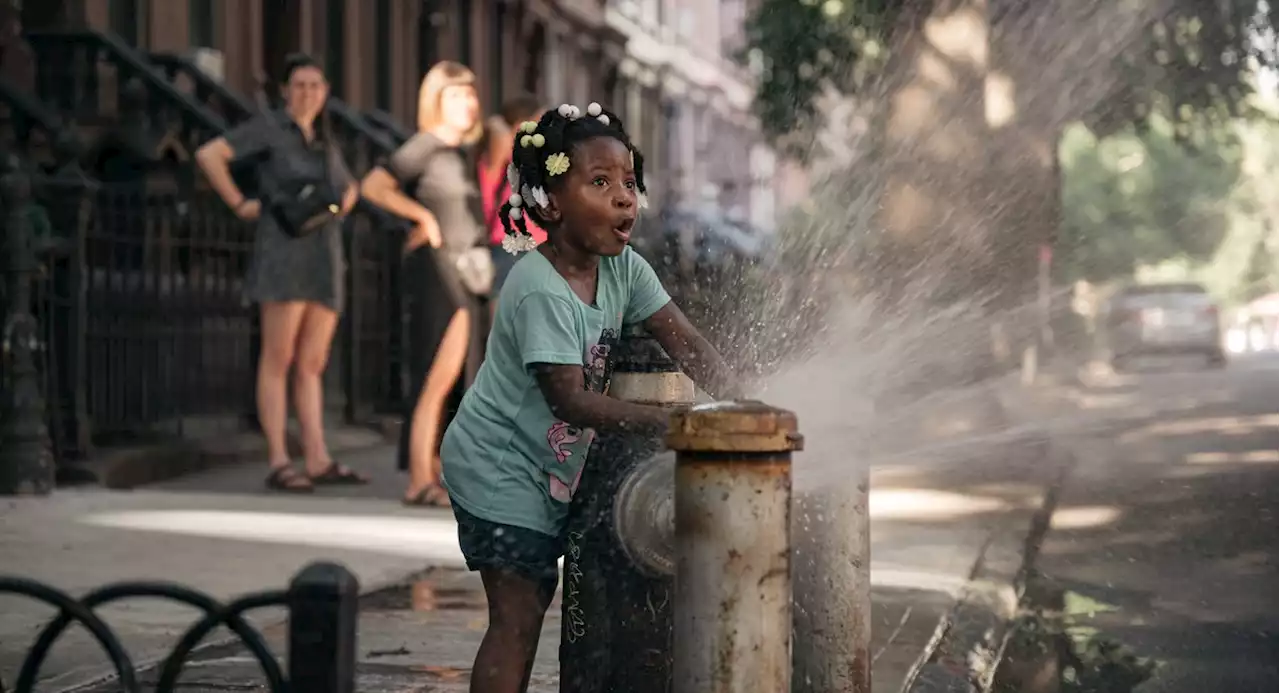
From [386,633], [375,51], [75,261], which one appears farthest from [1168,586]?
[375,51]

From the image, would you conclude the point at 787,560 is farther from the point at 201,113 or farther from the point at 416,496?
the point at 201,113

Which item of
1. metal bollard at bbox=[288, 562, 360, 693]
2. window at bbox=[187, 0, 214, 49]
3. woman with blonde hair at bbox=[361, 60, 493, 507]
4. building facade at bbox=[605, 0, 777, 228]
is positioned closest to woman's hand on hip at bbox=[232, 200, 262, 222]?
woman with blonde hair at bbox=[361, 60, 493, 507]

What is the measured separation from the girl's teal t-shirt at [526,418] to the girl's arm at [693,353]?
171 millimetres

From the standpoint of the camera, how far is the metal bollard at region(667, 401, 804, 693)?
3.86 meters

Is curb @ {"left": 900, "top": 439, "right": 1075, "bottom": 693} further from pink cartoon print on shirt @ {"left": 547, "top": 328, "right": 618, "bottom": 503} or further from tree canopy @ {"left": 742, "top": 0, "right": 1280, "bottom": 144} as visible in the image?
tree canopy @ {"left": 742, "top": 0, "right": 1280, "bottom": 144}

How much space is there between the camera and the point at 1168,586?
8.10 m

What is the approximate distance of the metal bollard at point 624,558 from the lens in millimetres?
4262

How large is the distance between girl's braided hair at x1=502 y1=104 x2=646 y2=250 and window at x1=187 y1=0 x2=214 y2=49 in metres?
14.3

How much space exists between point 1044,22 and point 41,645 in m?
18.3

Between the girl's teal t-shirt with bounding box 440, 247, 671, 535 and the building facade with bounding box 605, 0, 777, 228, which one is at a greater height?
the building facade with bounding box 605, 0, 777, 228

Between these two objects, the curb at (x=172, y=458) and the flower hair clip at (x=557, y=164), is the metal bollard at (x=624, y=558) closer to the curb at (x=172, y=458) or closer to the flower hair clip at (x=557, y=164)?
the flower hair clip at (x=557, y=164)

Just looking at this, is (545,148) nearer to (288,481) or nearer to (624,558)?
(624,558)

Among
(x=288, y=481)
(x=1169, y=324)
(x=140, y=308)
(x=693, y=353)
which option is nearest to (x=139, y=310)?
(x=140, y=308)

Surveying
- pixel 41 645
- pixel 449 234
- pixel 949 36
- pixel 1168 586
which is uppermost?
pixel 949 36
